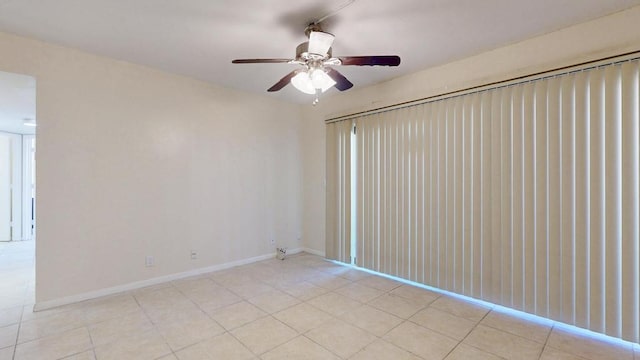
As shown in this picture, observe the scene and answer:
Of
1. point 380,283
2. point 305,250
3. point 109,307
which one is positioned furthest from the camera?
point 305,250

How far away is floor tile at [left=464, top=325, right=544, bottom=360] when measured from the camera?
2.11 meters

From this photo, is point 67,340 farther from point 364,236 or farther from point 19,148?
point 19,148

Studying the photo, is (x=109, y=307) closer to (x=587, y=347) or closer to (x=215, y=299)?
(x=215, y=299)

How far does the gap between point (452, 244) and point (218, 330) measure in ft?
Result: 8.03

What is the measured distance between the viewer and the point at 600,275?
2.30 metres

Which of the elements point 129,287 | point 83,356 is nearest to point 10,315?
point 129,287

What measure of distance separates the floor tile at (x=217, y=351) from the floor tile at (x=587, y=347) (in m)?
2.34

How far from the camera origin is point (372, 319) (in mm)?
2643

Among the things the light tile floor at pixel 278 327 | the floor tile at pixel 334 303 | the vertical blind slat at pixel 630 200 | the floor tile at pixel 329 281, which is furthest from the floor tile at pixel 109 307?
the vertical blind slat at pixel 630 200

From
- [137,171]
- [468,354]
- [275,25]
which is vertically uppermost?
[275,25]

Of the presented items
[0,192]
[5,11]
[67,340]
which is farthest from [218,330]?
[0,192]

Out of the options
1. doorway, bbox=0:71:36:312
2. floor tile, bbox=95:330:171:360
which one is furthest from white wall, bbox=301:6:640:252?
doorway, bbox=0:71:36:312

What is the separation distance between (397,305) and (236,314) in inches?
62.0

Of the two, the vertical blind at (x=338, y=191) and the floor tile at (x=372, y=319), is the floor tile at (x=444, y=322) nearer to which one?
the floor tile at (x=372, y=319)
